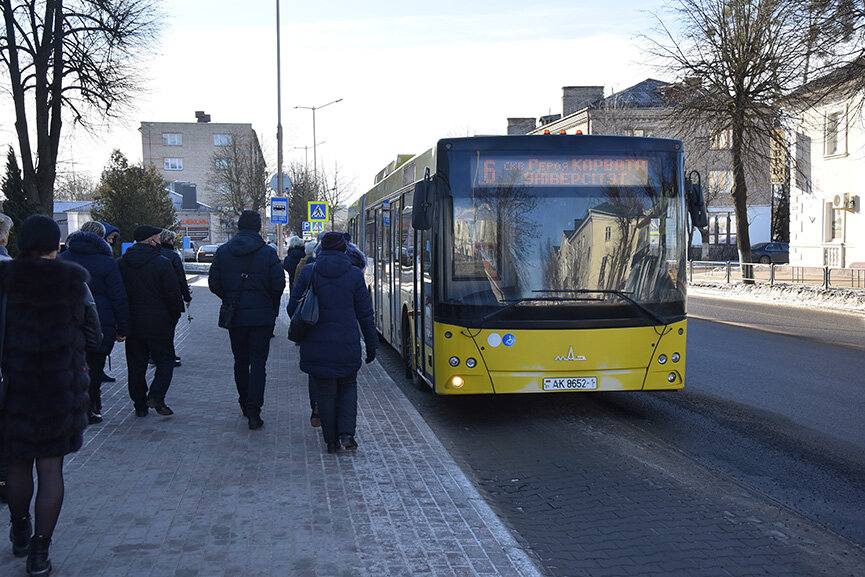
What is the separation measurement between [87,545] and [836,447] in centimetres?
599

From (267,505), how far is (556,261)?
12.9ft

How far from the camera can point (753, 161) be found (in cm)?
3048

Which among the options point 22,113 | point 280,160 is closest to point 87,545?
point 22,113

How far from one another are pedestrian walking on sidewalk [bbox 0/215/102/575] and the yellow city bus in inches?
175

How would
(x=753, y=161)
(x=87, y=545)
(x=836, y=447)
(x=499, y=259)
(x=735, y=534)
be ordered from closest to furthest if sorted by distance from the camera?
(x=87, y=545)
(x=735, y=534)
(x=836, y=447)
(x=499, y=259)
(x=753, y=161)

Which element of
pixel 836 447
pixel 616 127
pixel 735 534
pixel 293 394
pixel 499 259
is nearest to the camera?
pixel 735 534

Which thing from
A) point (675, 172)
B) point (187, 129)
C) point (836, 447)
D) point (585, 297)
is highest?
point (187, 129)

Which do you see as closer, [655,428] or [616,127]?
[655,428]

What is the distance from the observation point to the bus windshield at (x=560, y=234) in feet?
27.3

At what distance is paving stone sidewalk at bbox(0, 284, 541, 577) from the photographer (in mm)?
4484

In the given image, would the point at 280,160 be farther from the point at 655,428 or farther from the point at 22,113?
the point at 655,428

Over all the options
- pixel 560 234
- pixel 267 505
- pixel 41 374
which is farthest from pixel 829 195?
pixel 41 374

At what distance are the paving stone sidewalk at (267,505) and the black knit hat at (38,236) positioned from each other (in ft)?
5.18

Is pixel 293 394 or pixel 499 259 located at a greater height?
pixel 499 259
